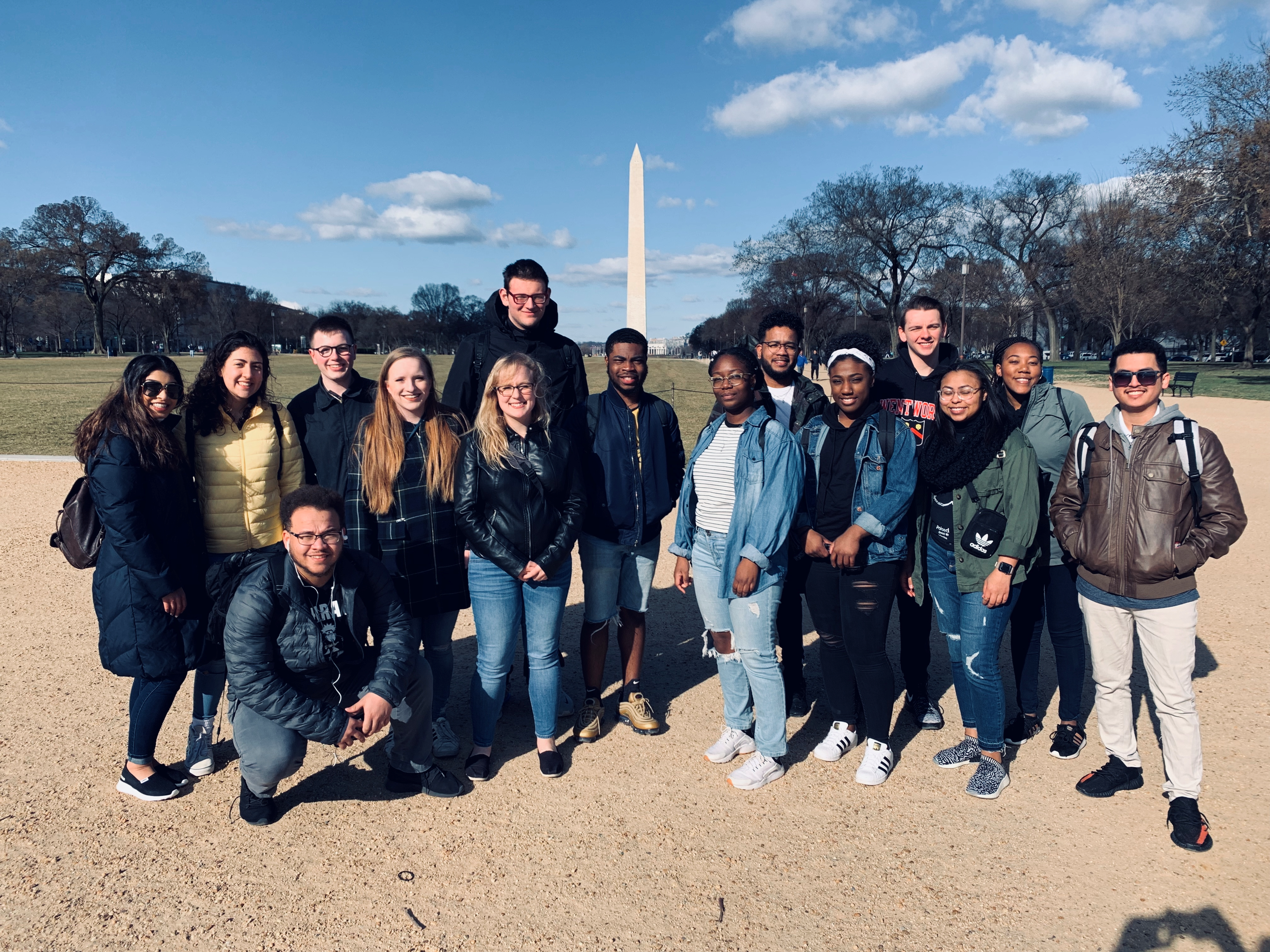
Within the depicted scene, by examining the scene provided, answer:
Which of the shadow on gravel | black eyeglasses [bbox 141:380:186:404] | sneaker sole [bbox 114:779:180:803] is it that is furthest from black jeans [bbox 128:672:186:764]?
the shadow on gravel

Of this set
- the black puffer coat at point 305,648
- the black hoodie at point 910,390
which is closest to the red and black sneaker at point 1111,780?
the black hoodie at point 910,390

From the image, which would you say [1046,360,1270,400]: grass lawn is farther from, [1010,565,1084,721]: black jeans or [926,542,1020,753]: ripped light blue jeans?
[926,542,1020,753]: ripped light blue jeans

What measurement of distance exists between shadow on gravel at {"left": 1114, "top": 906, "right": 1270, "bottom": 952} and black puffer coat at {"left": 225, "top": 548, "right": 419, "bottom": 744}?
2.85m

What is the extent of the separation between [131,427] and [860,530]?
10.2 feet

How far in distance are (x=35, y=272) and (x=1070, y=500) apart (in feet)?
233

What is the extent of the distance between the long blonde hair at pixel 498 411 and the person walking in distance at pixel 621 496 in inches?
15.6

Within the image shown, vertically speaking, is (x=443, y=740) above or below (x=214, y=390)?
below

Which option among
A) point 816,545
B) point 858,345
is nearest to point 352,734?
point 816,545

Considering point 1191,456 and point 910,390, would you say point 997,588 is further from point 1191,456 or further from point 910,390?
point 910,390

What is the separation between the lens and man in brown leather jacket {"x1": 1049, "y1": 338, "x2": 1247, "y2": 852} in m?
3.11

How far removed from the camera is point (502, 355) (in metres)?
4.20

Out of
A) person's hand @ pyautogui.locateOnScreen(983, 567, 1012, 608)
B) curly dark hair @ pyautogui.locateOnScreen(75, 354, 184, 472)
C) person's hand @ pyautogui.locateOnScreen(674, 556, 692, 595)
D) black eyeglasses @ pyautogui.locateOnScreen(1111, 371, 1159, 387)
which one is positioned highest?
black eyeglasses @ pyautogui.locateOnScreen(1111, 371, 1159, 387)

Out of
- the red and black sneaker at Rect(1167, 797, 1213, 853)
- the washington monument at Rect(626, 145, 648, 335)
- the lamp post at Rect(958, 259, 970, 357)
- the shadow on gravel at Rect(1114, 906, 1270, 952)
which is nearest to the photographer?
the shadow on gravel at Rect(1114, 906, 1270, 952)

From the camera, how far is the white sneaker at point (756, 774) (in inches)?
143
